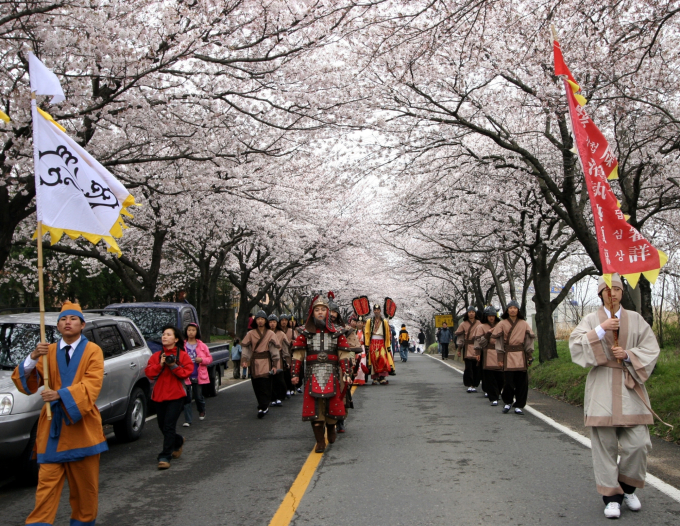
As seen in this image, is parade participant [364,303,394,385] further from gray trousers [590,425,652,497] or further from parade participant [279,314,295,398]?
gray trousers [590,425,652,497]

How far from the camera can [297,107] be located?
1200cm

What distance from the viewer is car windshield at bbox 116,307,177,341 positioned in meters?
13.6

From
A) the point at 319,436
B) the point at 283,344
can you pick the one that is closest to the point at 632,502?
the point at 319,436

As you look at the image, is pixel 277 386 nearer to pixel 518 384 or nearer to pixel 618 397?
pixel 518 384

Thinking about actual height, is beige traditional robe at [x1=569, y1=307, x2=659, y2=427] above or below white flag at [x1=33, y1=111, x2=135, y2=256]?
below

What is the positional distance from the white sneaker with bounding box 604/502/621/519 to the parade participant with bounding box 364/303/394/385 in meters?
11.6

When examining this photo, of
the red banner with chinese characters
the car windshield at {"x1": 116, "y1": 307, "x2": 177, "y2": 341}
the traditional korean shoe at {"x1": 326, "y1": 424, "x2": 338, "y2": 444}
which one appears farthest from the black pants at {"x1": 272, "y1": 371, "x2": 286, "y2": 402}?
the red banner with chinese characters

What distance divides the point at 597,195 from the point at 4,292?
29.2 m

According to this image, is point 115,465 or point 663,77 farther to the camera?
point 663,77

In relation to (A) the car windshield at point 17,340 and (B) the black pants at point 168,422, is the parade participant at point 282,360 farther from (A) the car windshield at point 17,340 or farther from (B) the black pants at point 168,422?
(A) the car windshield at point 17,340

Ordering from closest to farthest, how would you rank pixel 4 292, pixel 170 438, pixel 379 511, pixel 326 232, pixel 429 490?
pixel 379 511, pixel 429 490, pixel 170 438, pixel 4 292, pixel 326 232

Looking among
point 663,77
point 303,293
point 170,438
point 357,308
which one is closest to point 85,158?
point 170,438

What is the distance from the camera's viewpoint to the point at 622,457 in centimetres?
518

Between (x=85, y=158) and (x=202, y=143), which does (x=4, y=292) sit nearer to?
(x=202, y=143)
